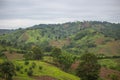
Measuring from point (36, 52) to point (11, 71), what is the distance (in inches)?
2604

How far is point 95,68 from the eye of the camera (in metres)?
107

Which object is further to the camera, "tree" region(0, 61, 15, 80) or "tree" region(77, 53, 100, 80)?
"tree" region(77, 53, 100, 80)

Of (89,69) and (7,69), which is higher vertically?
(7,69)

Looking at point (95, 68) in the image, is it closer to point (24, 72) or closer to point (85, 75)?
point (85, 75)

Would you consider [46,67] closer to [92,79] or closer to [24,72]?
[24,72]

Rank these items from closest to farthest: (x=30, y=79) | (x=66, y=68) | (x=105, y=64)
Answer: (x=30, y=79), (x=66, y=68), (x=105, y=64)

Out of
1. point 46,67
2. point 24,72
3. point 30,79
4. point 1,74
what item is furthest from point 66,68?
point 1,74

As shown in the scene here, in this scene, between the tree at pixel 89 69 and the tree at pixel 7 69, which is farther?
the tree at pixel 89 69

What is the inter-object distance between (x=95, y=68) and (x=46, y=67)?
35.8m

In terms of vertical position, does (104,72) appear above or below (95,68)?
below

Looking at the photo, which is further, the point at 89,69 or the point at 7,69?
the point at 89,69

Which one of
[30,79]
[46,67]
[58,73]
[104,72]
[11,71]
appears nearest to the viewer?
[11,71]

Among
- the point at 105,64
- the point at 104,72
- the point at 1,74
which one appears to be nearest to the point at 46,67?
the point at 1,74

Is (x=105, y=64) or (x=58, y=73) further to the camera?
A: (x=105, y=64)
